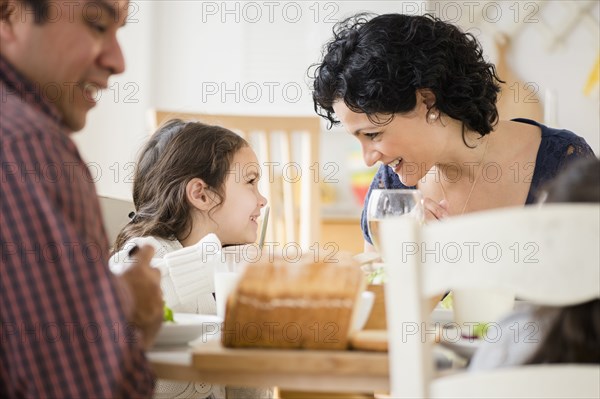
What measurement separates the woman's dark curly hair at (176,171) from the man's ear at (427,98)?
0.41 metres

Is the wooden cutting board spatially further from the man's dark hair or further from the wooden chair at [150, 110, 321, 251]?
the wooden chair at [150, 110, 321, 251]

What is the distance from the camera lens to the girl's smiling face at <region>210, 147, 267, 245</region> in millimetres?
1869

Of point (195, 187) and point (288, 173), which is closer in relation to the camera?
point (195, 187)

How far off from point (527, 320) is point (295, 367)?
0.80 ft

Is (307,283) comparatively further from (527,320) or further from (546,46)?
(546,46)

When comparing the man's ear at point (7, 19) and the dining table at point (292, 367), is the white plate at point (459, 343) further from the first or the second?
the man's ear at point (7, 19)

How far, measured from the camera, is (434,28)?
1928 mm

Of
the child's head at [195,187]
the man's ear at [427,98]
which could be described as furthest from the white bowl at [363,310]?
the man's ear at [427,98]

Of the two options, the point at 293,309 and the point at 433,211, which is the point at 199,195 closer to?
the point at 433,211

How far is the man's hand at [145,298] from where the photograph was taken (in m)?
0.91

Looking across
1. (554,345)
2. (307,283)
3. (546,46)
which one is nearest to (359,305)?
(307,283)

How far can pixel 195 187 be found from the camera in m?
1.88

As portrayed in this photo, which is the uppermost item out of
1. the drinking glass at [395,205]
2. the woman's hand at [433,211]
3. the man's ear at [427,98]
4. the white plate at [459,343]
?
the man's ear at [427,98]

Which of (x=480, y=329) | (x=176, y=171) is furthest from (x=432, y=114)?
(x=480, y=329)
